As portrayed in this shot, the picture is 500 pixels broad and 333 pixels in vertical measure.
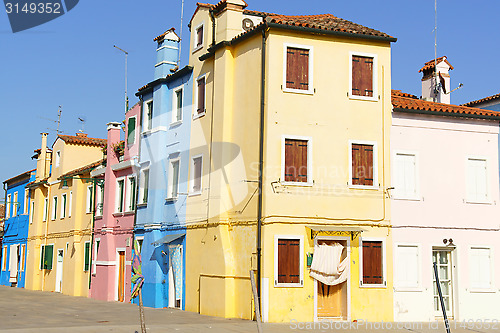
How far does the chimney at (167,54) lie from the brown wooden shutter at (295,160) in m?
9.54

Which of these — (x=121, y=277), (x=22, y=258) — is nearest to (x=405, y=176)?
(x=121, y=277)

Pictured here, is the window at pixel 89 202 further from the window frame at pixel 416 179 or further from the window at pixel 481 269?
the window at pixel 481 269

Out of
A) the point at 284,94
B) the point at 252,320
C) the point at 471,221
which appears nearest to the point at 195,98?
the point at 284,94

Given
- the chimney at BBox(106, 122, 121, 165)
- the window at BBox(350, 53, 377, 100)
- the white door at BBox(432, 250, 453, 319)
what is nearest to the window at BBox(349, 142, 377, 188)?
the window at BBox(350, 53, 377, 100)

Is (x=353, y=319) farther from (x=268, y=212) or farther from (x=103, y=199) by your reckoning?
(x=103, y=199)

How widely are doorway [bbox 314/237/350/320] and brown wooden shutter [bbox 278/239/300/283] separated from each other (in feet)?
2.45

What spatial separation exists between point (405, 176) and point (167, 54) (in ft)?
39.8

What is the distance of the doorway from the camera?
2009 cm

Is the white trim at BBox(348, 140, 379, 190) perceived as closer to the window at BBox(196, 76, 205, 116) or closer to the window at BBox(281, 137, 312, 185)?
the window at BBox(281, 137, 312, 185)

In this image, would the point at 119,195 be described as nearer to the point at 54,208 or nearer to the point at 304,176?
the point at 54,208

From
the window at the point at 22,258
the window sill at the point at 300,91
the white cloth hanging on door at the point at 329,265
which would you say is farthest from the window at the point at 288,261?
the window at the point at 22,258

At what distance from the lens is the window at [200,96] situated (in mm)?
24286

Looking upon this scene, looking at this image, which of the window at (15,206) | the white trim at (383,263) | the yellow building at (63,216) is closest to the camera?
the white trim at (383,263)

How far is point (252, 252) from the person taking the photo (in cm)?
2036
